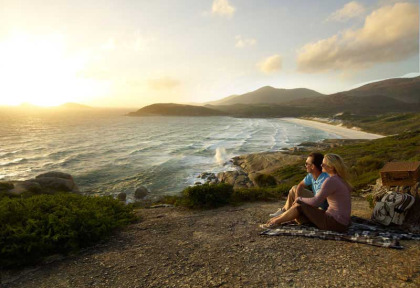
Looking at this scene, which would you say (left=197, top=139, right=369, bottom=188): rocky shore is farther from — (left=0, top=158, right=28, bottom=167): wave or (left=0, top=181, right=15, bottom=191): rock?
(left=0, top=158, right=28, bottom=167): wave

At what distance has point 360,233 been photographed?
20.9ft

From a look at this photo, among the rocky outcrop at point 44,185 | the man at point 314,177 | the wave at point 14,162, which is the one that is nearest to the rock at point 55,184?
the rocky outcrop at point 44,185

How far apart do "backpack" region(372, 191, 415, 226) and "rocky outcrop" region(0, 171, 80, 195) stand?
24.4 m

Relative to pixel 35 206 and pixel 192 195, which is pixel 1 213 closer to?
pixel 35 206

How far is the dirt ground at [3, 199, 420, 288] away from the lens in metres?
4.86

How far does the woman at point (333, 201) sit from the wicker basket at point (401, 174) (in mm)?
2214

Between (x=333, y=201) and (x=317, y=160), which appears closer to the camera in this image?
(x=333, y=201)

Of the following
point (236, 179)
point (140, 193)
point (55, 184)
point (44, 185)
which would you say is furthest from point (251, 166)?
point (44, 185)

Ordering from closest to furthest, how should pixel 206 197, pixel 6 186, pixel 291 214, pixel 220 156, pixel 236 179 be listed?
1. pixel 291 214
2. pixel 206 197
3. pixel 6 186
4. pixel 236 179
5. pixel 220 156

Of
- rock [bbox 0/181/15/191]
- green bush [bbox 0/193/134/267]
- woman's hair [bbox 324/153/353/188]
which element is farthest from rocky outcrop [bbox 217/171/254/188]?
woman's hair [bbox 324/153/353/188]

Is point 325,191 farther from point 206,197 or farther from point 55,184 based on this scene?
point 55,184

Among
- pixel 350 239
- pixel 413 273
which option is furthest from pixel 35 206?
pixel 413 273

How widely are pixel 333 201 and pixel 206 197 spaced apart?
5690 mm

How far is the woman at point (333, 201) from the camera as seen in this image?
6241 mm
